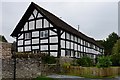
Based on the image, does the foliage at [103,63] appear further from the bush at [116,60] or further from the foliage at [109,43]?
the foliage at [109,43]

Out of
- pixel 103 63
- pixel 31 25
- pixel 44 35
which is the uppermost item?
pixel 31 25

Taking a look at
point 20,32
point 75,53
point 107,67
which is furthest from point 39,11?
point 107,67

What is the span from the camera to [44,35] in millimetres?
39094

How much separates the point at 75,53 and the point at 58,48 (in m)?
6.29

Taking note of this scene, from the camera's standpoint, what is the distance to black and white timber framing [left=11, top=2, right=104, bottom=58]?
37719 mm

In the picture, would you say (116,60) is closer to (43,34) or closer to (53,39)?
(53,39)

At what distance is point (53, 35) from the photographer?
3806 cm

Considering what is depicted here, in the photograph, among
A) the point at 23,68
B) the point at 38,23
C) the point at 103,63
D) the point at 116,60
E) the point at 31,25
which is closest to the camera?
the point at 23,68

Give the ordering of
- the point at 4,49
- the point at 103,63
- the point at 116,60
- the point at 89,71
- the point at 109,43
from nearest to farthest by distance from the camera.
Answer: the point at 4,49, the point at 89,71, the point at 103,63, the point at 116,60, the point at 109,43

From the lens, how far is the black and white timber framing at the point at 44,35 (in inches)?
1485

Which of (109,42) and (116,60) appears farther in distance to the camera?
(109,42)

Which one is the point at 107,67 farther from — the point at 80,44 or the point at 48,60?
the point at 80,44

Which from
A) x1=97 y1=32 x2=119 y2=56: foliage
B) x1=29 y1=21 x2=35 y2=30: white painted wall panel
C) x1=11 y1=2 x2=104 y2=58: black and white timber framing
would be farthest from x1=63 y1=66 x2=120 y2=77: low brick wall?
x1=97 y1=32 x2=119 y2=56: foliage

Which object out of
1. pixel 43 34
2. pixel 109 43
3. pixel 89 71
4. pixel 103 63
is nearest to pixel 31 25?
pixel 43 34
